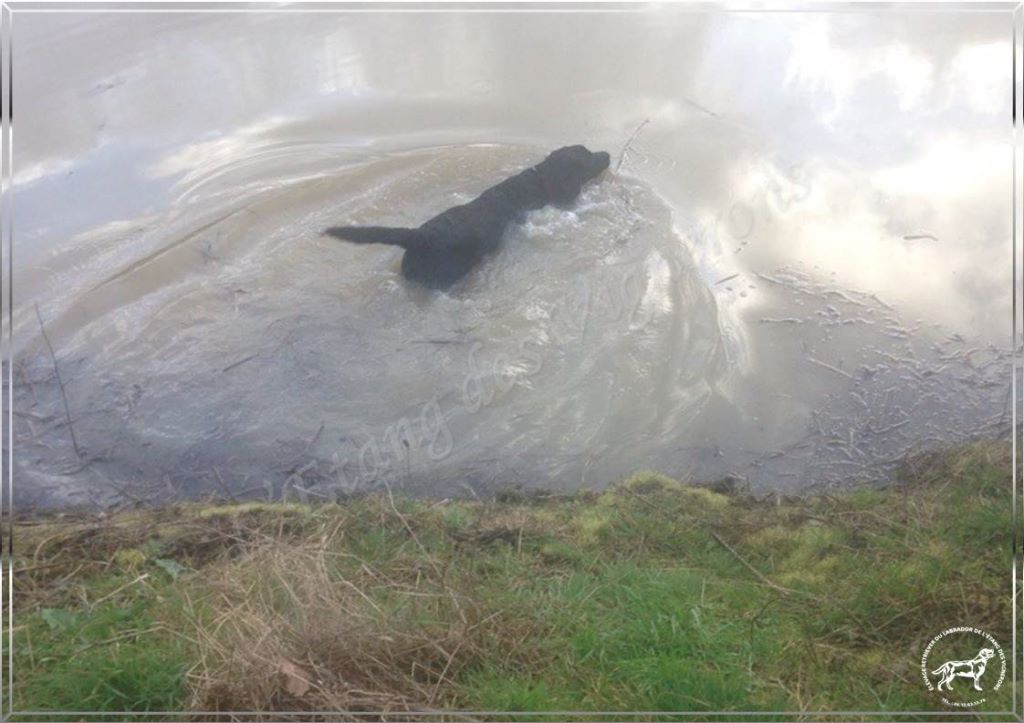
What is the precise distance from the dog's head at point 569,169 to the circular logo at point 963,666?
1.51 m

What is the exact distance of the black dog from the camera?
266cm

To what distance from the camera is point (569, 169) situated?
9.02 feet

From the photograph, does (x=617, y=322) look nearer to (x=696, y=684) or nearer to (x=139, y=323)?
(x=696, y=684)

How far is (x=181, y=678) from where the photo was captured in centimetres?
254

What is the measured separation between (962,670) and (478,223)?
1710 mm

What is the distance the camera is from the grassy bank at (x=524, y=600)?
255 centimetres

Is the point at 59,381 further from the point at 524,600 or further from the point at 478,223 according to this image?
the point at 524,600

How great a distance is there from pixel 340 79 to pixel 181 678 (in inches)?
63.4

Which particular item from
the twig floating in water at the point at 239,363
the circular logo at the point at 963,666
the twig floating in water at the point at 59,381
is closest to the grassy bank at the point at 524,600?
the circular logo at the point at 963,666

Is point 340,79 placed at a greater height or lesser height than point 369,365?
greater

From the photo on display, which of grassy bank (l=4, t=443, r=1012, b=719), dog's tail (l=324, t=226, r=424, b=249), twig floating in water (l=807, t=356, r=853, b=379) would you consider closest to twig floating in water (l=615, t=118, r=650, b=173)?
dog's tail (l=324, t=226, r=424, b=249)

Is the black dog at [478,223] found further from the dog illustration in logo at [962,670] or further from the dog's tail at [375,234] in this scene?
the dog illustration in logo at [962,670]

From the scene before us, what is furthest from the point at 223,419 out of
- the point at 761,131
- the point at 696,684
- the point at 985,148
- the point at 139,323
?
the point at 985,148

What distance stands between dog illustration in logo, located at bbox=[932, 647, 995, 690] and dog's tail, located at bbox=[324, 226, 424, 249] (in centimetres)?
176
